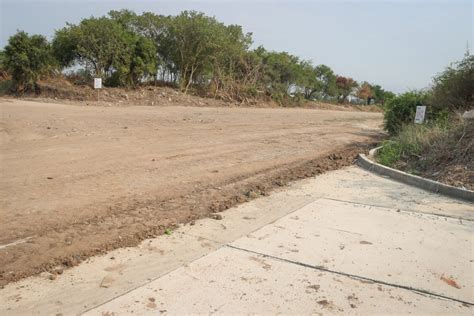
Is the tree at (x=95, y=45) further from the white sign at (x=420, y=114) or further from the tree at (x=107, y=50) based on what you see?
the white sign at (x=420, y=114)

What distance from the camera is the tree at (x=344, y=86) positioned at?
53878 mm

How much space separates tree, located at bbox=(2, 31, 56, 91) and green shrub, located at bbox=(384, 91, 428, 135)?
19.0 metres

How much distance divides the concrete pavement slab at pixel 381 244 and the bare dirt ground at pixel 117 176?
115cm

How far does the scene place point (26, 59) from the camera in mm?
23328

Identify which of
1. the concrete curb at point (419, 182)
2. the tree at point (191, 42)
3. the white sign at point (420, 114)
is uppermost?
the tree at point (191, 42)

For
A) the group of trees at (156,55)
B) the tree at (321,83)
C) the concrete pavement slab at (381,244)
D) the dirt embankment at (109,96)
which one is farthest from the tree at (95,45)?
the tree at (321,83)

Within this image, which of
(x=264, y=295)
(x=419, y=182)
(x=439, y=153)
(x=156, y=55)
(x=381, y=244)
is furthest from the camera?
(x=156, y=55)

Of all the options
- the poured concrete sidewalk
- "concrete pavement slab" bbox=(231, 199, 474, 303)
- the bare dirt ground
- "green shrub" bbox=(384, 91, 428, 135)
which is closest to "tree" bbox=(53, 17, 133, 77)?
the bare dirt ground

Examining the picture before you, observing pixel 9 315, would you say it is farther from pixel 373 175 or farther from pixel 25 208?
pixel 373 175

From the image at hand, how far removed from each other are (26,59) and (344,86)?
40.2 m

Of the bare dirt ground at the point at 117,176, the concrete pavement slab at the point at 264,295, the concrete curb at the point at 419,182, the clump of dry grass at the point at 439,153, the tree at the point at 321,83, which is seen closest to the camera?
the concrete pavement slab at the point at 264,295

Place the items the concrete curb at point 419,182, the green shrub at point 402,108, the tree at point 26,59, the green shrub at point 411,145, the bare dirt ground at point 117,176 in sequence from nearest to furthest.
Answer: the bare dirt ground at point 117,176 < the concrete curb at point 419,182 < the green shrub at point 411,145 < the green shrub at point 402,108 < the tree at point 26,59

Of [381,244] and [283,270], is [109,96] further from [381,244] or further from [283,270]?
[283,270]

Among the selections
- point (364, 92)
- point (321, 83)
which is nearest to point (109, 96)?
point (321, 83)
